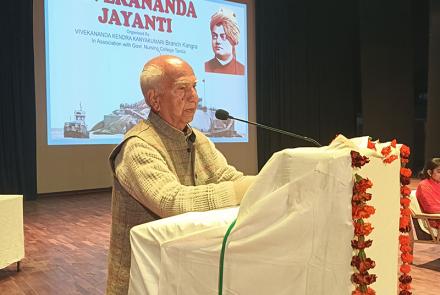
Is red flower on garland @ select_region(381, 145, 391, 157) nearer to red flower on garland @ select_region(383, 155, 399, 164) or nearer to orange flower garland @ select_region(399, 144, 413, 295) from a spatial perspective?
red flower on garland @ select_region(383, 155, 399, 164)

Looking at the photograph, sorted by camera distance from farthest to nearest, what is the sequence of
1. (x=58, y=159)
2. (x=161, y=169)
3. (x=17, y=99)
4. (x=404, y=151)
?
(x=58, y=159), (x=17, y=99), (x=161, y=169), (x=404, y=151)

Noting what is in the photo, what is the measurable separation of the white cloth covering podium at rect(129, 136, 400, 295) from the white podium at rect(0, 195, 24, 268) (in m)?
2.49

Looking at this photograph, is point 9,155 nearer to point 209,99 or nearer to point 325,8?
point 209,99

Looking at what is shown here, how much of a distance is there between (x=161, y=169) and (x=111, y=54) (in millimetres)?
6546

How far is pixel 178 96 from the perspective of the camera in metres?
1.39

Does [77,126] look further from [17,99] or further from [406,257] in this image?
[406,257]

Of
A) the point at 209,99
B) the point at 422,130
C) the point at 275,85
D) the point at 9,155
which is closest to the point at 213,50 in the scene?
the point at 209,99

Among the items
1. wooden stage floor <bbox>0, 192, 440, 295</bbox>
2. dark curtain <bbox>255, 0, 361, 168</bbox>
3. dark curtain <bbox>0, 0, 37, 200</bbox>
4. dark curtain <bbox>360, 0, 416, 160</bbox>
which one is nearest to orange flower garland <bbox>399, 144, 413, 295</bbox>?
wooden stage floor <bbox>0, 192, 440, 295</bbox>

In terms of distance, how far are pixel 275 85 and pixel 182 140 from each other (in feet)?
28.5

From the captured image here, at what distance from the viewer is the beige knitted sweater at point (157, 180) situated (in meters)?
1.18

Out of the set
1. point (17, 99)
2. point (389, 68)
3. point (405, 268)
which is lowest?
point (405, 268)

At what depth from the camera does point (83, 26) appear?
7.21 m

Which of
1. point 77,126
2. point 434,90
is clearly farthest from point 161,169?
point 434,90

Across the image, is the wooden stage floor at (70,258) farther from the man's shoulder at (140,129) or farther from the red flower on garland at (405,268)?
the red flower on garland at (405,268)
